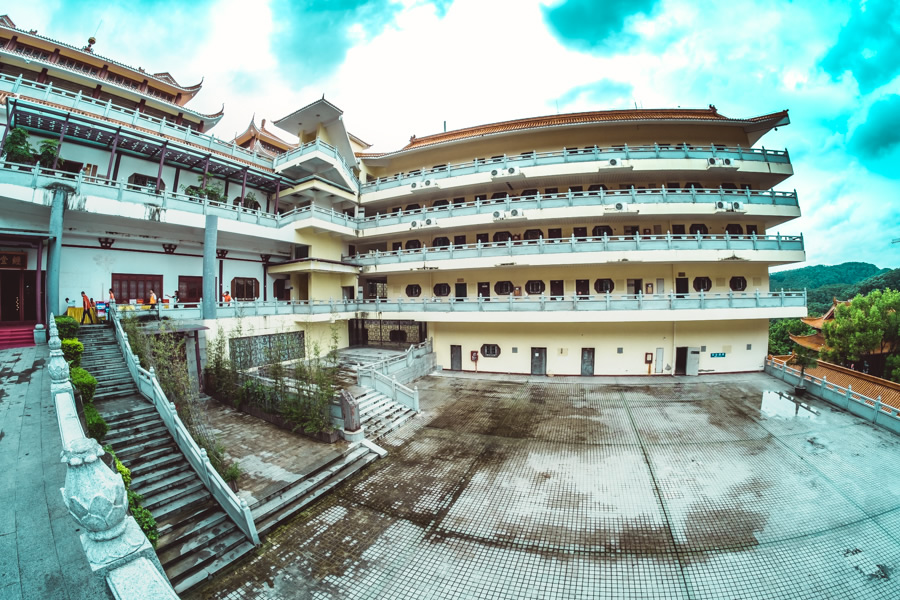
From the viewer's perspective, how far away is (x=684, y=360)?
65.0 ft

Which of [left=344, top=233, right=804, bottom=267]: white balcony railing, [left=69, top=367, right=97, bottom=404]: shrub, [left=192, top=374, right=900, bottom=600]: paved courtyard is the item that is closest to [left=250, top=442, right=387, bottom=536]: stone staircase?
[left=192, top=374, right=900, bottom=600]: paved courtyard

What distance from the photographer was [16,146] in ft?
43.5

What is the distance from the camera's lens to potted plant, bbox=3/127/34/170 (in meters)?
13.2

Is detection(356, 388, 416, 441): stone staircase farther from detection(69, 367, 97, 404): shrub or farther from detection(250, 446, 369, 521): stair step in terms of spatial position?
detection(69, 367, 97, 404): shrub

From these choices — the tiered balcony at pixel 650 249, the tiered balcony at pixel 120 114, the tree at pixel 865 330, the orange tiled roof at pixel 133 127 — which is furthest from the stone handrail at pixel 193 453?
the tree at pixel 865 330

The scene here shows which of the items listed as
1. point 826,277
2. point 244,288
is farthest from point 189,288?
point 826,277

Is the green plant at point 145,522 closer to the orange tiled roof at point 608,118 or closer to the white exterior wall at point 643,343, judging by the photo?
Result: the white exterior wall at point 643,343

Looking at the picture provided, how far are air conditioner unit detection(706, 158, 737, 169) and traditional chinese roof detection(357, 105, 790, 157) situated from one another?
278cm

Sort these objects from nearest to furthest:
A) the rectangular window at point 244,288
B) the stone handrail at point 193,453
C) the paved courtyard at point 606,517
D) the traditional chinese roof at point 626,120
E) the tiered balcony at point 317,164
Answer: the paved courtyard at point 606,517
the stone handrail at point 193,453
the traditional chinese roof at point 626,120
the rectangular window at point 244,288
the tiered balcony at point 317,164

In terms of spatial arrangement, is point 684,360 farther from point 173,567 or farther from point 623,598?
point 173,567

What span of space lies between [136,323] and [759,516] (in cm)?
1987

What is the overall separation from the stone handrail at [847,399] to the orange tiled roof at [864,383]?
3.03 ft

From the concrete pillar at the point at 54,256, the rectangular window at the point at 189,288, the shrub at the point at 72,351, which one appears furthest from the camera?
the rectangular window at the point at 189,288

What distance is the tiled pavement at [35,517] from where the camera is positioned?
3623 millimetres
